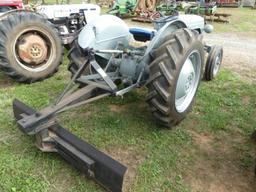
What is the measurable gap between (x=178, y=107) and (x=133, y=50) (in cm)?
87

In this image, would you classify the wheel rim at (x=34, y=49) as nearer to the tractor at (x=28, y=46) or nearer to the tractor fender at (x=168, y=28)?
the tractor at (x=28, y=46)

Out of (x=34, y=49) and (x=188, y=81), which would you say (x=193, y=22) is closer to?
(x=188, y=81)

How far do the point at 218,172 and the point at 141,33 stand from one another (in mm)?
1986

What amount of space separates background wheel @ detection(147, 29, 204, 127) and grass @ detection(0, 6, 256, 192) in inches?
13.4

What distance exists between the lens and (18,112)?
300cm

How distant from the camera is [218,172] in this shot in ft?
8.86

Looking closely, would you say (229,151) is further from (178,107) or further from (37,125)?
(37,125)

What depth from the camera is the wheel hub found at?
4395 mm

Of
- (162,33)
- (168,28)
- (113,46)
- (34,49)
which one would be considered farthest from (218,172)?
(34,49)

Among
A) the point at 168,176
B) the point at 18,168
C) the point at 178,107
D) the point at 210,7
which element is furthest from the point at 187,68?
the point at 210,7

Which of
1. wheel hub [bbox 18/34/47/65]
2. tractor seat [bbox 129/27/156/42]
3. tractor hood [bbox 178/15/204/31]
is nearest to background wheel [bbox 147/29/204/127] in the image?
tractor seat [bbox 129/27/156/42]

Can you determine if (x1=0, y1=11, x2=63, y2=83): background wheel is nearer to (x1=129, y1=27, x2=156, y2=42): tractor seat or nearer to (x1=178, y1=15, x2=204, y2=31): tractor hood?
(x1=129, y1=27, x2=156, y2=42): tractor seat

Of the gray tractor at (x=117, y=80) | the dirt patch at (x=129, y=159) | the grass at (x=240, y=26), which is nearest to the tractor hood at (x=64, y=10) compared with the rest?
the gray tractor at (x=117, y=80)

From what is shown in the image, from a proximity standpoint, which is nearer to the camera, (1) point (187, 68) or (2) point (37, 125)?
(2) point (37, 125)
